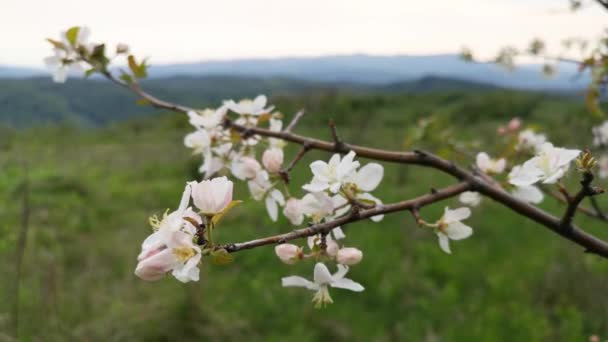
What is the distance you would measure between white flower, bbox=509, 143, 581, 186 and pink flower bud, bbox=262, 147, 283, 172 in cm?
34

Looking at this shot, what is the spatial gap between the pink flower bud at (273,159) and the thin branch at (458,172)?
0.06 meters

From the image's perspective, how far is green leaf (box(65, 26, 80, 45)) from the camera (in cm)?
101

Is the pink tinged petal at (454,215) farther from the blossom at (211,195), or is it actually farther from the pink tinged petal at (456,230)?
the blossom at (211,195)

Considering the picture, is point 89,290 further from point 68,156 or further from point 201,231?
point 68,156

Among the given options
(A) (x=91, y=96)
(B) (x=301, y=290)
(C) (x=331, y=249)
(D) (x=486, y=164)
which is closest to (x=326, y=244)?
(C) (x=331, y=249)

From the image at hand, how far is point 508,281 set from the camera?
110 inches

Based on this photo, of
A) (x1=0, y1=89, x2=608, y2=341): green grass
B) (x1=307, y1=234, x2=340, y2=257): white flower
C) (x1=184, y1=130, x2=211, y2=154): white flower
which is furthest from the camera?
(x1=0, y1=89, x2=608, y2=341): green grass

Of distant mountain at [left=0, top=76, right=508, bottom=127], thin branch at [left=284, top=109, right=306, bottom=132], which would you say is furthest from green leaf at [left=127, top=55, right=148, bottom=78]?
distant mountain at [left=0, top=76, right=508, bottom=127]

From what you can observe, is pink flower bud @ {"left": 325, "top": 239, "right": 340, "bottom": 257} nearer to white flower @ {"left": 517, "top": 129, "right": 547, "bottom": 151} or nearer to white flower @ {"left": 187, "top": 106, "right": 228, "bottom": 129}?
white flower @ {"left": 187, "top": 106, "right": 228, "bottom": 129}

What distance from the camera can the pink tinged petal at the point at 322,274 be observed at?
1.90 feet

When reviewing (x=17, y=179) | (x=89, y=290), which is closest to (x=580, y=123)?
(x=89, y=290)

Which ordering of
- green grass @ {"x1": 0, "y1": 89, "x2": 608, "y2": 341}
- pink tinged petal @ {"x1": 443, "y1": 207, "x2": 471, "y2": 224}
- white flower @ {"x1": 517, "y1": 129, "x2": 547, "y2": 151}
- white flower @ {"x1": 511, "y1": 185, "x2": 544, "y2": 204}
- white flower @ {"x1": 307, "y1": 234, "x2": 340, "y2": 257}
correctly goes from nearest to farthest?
white flower @ {"x1": 307, "y1": 234, "x2": 340, "y2": 257} < pink tinged petal @ {"x1": 443, "y1": 207, "x2": 471, "y2": 224} < white flower @ {"x1": 511, "y1": 185, "x2": 544, "y2": 204} < white flower @ {"x1": 517, "y1": 129, "x2": 547, "y2": 151} < green grass @ {"x1": 0, "y1": 89, "x2": 608, "y2": 341}

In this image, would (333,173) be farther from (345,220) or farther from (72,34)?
(72,34)

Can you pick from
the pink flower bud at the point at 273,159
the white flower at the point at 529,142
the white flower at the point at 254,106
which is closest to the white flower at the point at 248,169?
the pink flower bud at the point at 273,159
